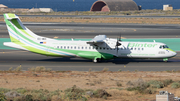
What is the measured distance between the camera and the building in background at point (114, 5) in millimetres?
127500

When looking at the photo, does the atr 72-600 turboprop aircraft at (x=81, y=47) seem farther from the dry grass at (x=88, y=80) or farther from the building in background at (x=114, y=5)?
the building in background at (x=114, y=5)

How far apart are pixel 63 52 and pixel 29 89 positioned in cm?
1411

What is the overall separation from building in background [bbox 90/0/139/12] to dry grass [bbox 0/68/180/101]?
101 metres

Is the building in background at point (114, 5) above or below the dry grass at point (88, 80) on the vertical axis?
above

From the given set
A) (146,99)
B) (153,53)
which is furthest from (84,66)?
(146,99)

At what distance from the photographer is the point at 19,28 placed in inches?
1369

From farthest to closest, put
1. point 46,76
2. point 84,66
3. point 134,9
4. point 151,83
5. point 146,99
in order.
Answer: point 134,9, point 84,66, point 46,76, point 151,83, point 146,99

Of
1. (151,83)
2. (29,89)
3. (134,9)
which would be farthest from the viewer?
(134,9)

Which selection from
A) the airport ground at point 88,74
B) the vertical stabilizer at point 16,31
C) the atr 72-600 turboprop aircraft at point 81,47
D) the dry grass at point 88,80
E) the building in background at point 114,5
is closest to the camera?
the dry grass at point 88,80

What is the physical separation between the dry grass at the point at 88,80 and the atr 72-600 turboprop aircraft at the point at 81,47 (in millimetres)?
5637

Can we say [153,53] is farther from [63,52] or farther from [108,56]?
[63,52]

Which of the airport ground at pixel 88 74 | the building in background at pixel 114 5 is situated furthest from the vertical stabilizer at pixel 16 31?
the building in background at pixel 114 5

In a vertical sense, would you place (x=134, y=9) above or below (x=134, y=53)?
above

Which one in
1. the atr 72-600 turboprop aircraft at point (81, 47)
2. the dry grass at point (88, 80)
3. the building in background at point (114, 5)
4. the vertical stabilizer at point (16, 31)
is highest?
the building in background at point (114, 5)
